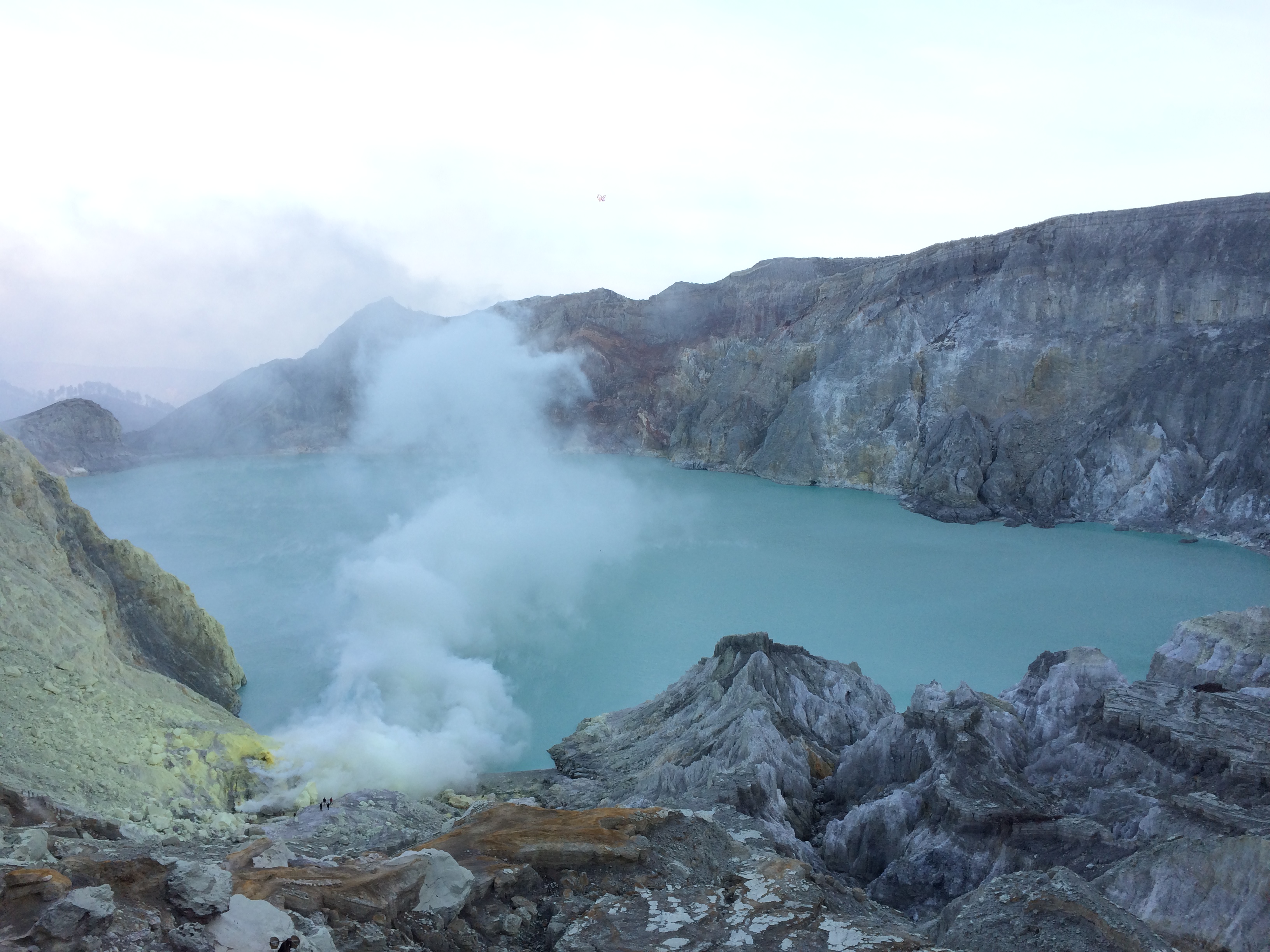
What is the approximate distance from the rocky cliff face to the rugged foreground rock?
18.2 m

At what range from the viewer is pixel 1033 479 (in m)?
28.4

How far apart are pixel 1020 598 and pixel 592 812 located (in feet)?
52.7

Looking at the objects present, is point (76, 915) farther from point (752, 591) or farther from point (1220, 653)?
Result: point (752, 591)

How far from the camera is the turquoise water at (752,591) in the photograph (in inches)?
577

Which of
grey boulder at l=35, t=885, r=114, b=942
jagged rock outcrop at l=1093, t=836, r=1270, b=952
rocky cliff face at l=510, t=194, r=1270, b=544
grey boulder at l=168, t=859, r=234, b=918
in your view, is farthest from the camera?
rocky cliff face at l=510, t=194, r=1270, b=544

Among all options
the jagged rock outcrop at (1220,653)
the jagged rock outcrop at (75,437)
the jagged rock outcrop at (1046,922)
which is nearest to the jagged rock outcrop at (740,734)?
the jagged rock outcrop at (1046,922)

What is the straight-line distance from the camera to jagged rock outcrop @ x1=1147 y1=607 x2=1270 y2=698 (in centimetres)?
967

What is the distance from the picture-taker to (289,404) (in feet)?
165

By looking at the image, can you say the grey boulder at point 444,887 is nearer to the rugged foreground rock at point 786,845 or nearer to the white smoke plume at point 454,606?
the rugged foreground rock at point 786,845

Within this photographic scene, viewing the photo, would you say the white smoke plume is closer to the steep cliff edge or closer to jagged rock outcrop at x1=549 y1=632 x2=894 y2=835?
the steep cliff edge

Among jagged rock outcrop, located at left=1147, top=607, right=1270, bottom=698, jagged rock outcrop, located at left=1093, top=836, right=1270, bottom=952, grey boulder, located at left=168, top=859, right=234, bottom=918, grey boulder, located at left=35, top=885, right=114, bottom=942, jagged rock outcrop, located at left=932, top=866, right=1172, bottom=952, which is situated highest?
grey boulder, located at left=35, top=885, right=114, bottom=942

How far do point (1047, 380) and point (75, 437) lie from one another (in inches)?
1831

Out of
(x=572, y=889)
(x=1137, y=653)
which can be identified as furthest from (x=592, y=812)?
(x=1137, y=653)

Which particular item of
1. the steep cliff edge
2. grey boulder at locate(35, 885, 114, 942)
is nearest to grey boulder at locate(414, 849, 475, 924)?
grey boulder at locate(35, 885, 114, 942)
